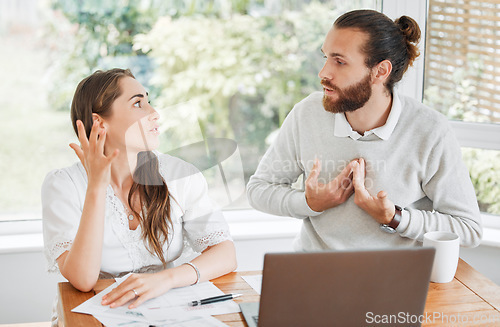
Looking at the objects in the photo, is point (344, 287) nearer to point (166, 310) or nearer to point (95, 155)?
point (166, 310)

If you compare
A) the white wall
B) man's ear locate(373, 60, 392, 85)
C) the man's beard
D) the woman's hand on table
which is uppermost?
man's ear locate(373, 60, 392, 85)

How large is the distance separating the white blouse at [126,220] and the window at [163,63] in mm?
526

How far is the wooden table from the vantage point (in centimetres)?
141

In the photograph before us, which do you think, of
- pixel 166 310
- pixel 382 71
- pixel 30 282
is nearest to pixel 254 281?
pixel 166 310

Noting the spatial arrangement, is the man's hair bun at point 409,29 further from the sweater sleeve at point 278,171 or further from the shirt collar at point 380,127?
the sweater sleeve at point 278,171

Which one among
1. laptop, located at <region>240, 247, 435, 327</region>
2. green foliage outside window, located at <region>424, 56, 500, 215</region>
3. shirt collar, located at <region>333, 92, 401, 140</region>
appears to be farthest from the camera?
green foliage outside window, located at <region>424, 56, 500, 215</region>

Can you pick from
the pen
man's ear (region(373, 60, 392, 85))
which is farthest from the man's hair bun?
the pen

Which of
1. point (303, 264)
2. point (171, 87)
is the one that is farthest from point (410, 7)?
point (303, 264)

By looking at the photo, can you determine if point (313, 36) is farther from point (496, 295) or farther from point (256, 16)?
point (496, 295)

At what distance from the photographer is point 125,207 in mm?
1790

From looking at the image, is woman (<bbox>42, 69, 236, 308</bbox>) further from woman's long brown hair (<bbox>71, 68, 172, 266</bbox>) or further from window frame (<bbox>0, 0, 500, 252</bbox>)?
window frame (<bbox>0, 0, 500, 252</bbox>)

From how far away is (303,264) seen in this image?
1159mm

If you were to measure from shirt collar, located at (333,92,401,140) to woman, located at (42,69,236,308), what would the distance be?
1.57ft

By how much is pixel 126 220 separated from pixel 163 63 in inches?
41.2
